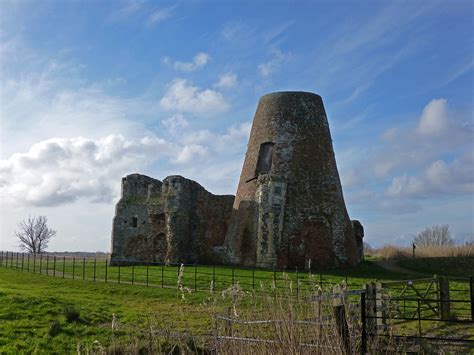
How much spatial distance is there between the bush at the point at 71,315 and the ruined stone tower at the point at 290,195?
533 inches

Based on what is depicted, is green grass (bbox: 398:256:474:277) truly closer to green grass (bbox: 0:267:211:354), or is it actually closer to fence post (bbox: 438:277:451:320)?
fence post (bbox: 438:277:451:320)

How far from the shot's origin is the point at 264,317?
23.6 ft

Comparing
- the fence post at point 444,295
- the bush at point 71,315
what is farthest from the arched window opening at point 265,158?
the bush at point 71,315

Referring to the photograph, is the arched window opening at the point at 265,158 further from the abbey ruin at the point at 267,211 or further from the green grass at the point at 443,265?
the green grass at the point at 443,265

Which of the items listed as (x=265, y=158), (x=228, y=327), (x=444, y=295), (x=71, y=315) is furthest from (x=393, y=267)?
(x=228, y=327)

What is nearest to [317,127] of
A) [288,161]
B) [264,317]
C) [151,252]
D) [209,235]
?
[288,161]

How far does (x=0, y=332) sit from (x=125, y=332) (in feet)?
8.56

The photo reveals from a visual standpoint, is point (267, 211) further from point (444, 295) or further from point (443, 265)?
point (444, 295)

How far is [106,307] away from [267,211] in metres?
12.6

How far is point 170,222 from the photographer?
2962cm

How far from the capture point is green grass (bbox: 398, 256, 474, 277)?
86.4 feet

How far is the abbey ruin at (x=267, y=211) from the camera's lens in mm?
25766

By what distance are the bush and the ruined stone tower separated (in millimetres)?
13548

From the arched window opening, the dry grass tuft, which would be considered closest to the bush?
the arched window opening
